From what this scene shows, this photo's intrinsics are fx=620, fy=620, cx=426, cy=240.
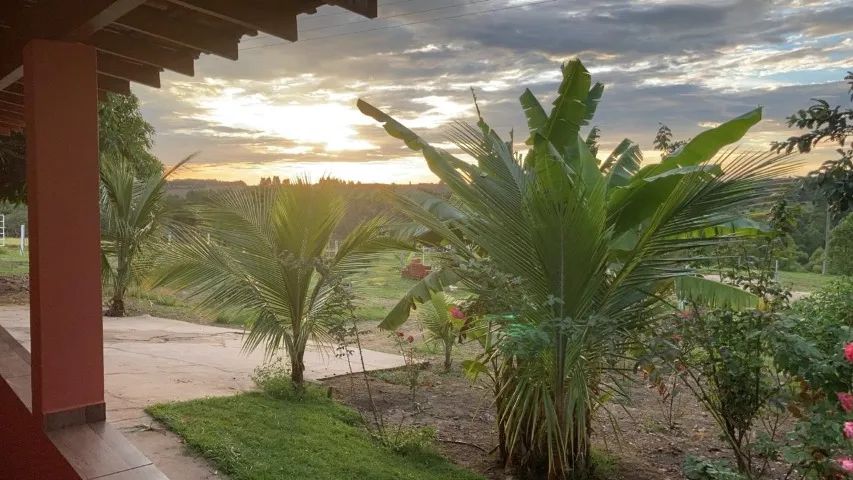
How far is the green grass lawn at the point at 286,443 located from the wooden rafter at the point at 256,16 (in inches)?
87.7

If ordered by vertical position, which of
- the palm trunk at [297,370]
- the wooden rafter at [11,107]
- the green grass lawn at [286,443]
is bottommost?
the green grass lawn at [286,443]

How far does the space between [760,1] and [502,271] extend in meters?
3.02

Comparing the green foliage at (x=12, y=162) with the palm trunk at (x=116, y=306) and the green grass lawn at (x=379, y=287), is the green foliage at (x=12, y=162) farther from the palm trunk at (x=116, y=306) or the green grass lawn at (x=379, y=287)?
the green grass lawn at (x=379, y=287)

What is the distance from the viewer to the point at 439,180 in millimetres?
3871

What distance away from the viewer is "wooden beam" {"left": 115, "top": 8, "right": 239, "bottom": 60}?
8.75 feet

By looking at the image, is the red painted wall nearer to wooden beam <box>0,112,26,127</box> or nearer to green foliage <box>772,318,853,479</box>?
green foliage <box>772,318,853,479</box>

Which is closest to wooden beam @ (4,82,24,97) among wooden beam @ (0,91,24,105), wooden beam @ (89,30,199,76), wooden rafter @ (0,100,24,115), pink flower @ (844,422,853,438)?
wooden beam @ (0,91,24,105)

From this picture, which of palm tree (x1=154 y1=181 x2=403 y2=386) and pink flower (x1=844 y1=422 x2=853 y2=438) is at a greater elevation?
palm tree (x1=154 y1=181 x2=403 y2=386)

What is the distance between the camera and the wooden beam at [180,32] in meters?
2.67

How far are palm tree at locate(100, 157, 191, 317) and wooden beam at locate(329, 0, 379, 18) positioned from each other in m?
7.46

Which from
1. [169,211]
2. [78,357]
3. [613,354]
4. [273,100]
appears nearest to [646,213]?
[613,354]

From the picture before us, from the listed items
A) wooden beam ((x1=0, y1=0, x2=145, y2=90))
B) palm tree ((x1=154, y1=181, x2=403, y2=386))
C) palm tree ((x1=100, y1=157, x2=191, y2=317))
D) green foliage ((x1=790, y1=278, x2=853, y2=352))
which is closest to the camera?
wooden beam ((x1=0, y1=0, x2=145, y2=90))

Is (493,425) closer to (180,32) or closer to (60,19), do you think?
(180,32)

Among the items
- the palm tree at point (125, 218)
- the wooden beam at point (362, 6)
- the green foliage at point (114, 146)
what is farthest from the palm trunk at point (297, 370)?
the green foliage at point (114, 146)
